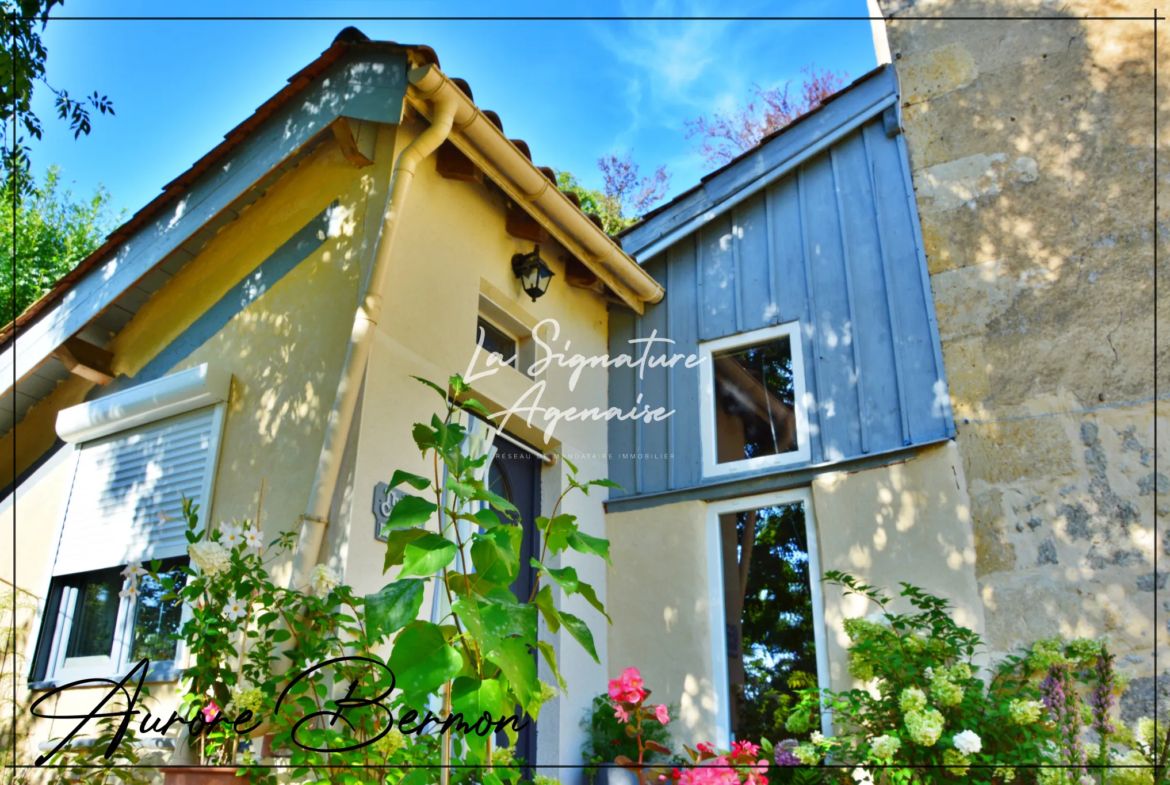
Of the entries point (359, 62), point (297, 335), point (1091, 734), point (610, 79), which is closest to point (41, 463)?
point (297, 335)

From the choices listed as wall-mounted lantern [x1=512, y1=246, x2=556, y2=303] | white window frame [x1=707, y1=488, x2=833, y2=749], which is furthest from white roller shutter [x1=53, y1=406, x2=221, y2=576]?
white window frame [x1=707, y1=488, x2=833, y2=749]

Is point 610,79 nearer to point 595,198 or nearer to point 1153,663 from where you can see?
point 1153,663

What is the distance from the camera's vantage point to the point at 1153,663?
12.6 feet

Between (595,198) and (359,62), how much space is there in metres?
10.00

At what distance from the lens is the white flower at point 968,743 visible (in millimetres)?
3160

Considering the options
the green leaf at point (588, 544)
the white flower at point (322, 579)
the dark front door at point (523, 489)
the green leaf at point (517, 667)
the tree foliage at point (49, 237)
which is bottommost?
the green leaf at point (517, 667)

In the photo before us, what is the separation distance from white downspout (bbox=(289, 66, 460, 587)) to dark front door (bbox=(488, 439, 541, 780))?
1.38 m

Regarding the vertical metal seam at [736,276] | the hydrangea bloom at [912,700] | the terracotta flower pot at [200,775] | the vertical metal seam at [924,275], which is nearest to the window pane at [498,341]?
the vertical metal seam at [736,276]

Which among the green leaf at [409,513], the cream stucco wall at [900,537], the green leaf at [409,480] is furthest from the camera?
the cream stucco wall at [900,537]

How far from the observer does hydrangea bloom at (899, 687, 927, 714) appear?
3.29 meters

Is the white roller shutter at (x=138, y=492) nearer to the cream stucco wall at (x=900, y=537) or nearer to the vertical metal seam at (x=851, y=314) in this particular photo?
the cream stucco wall at (x=900, y=537)

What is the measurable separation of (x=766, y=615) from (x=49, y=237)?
527 inches

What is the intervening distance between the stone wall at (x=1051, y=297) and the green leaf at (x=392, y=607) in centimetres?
354

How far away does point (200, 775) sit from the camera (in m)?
2.61
